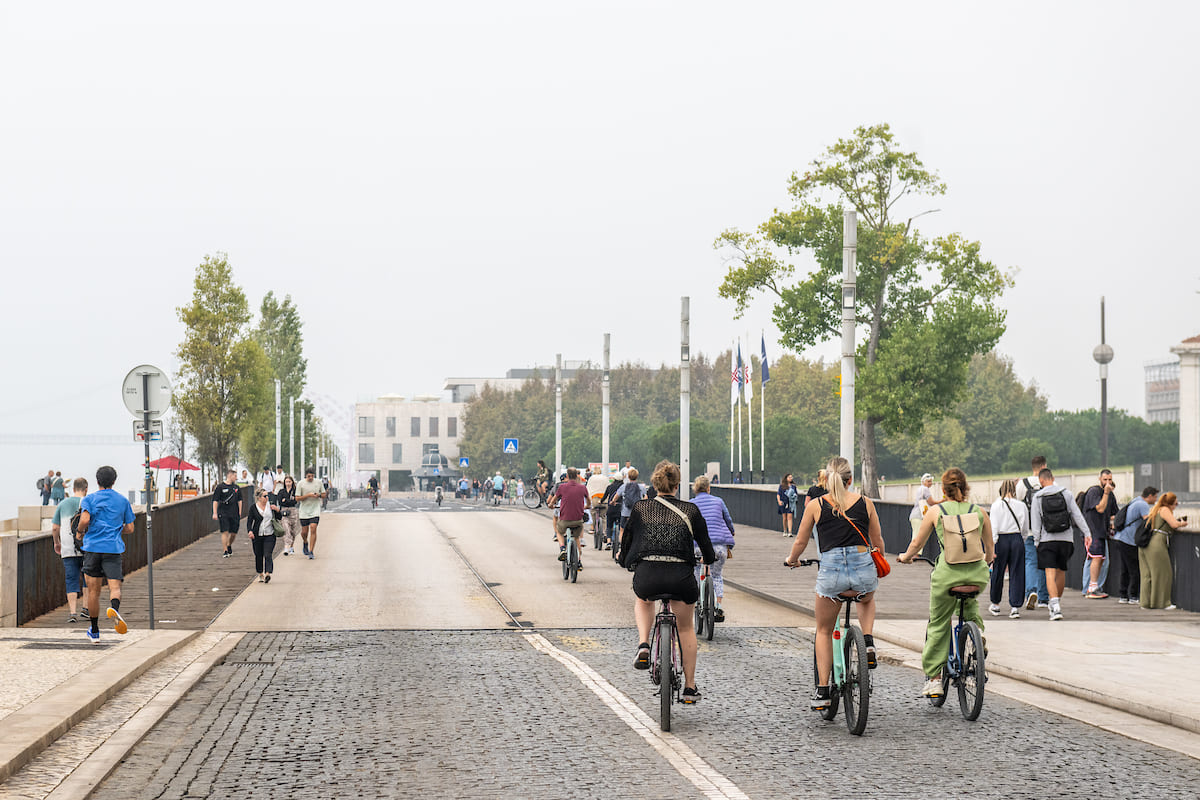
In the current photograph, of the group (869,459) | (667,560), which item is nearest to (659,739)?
(667,560)

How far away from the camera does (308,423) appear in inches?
4596

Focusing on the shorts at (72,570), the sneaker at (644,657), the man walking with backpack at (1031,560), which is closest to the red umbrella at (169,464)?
the shorts at (72,570)

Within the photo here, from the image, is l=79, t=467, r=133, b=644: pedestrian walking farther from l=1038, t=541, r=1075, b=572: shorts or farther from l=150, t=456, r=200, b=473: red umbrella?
l=150, t=456, r=200, b=473: red umbrella

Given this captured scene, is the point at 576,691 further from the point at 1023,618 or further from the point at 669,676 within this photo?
the point at 1023,618

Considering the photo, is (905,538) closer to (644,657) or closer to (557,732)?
(644,657)

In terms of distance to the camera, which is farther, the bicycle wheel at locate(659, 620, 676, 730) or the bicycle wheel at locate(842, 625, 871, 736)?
the bicycle wheel at locate(659, 620, 676, 730)

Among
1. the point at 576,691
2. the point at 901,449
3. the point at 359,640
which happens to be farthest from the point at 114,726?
the point at 901,449

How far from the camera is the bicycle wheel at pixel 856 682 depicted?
9055 mm

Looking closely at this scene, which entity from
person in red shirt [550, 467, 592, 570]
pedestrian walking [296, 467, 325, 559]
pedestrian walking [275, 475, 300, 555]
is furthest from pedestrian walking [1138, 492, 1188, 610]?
pedestrian walking [275, 475, 300, 555]

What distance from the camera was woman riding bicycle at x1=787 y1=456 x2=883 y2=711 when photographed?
9508 mm

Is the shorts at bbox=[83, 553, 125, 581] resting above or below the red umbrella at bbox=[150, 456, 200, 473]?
below

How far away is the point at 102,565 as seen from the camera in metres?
14.2

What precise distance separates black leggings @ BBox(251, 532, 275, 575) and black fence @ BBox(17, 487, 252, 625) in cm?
198

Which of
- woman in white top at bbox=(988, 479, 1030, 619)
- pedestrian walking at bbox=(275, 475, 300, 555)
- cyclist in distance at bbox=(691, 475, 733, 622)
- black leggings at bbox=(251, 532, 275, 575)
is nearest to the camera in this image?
cyclist in distance at bbox=(691, 475, 733, 622)
